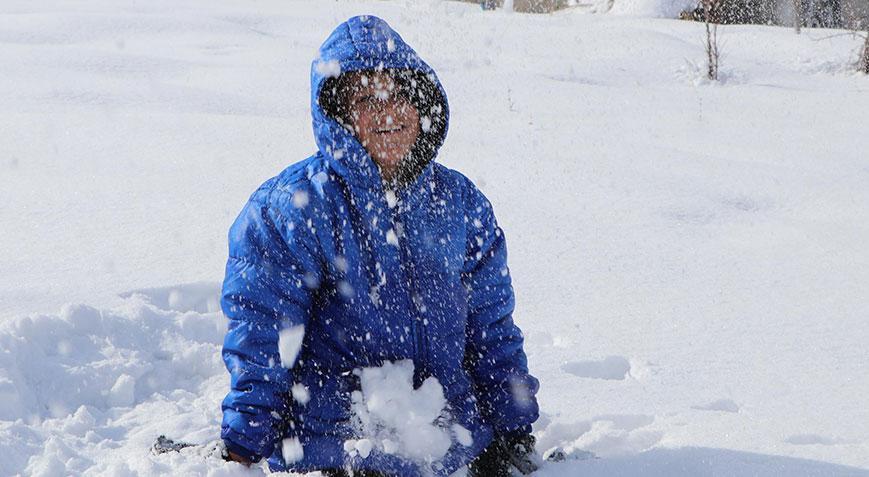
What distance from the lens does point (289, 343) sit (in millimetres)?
2291

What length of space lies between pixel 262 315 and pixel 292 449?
35 cm

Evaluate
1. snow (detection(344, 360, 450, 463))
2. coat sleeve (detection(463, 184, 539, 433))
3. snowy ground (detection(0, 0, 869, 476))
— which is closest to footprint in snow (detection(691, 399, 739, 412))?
snowy ground (detection(0, 0, 869, 476))

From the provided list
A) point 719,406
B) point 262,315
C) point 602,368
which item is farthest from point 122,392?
point 719,406

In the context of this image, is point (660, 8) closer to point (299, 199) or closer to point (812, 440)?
point (812, 440)

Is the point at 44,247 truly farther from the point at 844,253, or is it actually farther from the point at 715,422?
the point at 844,253

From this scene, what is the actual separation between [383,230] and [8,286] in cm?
212

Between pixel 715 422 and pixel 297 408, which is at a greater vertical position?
pixel 297 408

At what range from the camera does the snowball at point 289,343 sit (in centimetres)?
228

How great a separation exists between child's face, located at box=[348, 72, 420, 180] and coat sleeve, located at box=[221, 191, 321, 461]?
0.27 m

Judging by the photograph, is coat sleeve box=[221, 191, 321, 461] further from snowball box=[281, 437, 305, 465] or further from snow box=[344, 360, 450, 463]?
snow box=[344, 360, 450, 463]

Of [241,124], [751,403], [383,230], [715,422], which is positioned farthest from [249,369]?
[241,124]

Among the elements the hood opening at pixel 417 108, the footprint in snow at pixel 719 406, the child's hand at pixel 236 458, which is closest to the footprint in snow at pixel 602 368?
the footprint in snow at pixel 719 406

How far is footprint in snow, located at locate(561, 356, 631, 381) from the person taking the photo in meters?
3.50

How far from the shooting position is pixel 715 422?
2910 mm
